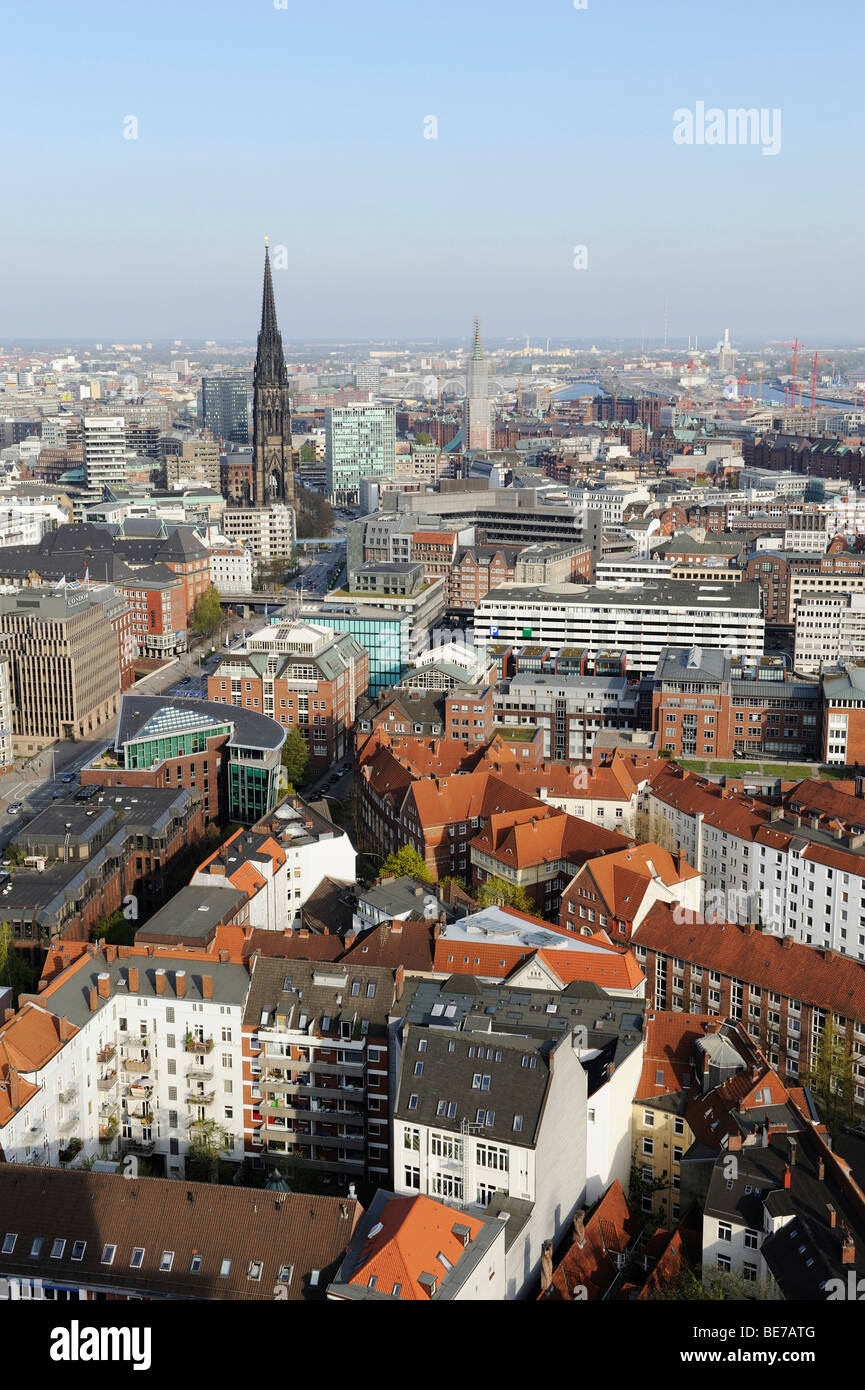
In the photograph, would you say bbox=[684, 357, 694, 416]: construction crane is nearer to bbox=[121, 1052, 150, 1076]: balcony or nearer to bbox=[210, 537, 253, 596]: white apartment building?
bbox=[210, 537, 253, 596]: white apartment building

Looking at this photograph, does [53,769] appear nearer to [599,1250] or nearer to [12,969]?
[12,969]

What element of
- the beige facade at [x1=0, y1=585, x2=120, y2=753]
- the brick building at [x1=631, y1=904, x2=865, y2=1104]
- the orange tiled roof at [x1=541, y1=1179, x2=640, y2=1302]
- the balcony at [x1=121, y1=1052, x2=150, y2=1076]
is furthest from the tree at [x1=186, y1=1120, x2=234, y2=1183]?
the beige facade at [x1=0, y1=585, x2=120, y2=753]

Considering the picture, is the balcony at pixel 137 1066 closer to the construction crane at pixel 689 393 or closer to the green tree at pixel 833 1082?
the green tree at pixel 833 1082

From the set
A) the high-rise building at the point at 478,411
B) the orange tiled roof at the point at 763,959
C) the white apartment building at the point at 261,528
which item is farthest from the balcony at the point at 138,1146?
the high-rise building at the point at 478,411

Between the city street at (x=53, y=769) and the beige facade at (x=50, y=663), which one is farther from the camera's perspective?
the beige facade at (x=50, y=663)
